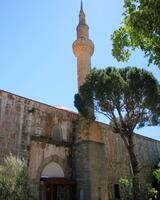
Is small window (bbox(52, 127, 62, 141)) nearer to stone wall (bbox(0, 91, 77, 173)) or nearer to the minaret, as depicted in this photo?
stone wall (bbox(0, 91, 77, 173))

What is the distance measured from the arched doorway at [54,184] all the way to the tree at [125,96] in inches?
172

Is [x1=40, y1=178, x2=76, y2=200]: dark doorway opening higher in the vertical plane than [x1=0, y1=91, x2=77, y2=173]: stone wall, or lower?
lower

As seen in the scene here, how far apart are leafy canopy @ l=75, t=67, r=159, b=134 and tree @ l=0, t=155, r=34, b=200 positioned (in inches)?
248

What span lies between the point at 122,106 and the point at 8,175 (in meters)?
7.79

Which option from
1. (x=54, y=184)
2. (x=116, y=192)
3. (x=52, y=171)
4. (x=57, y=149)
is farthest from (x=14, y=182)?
(x=116, y=192)

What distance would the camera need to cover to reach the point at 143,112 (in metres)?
16.8

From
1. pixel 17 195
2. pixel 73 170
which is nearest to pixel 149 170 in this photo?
pixel 73 170

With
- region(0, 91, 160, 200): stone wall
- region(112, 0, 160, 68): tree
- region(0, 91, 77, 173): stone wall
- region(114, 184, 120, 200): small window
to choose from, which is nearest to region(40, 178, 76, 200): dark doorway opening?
region(0, 91, 160, 200): stone wall

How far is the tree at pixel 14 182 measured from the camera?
39.1ft

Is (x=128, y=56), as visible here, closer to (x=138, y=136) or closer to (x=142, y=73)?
(x=142, y=73)

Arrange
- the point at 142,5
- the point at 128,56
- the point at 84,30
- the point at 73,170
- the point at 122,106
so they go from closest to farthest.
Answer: the point at 142,5, the point at 128,56, the point at 122,106, the point at 73,170, the point at 84,30

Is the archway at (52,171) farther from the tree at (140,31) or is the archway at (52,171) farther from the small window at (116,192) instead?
the tree at (140,31)

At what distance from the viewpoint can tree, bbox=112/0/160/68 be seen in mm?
6926

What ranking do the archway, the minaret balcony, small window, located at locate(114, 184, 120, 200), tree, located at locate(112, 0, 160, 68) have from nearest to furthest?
1. tree, located at locate(112, 0, 160, 68)
2. the archway
3. small window, located at locate(114, 184, 120, 200)
4. the minaret balcony
